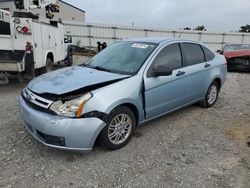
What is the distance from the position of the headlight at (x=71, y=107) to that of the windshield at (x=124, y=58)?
104cm


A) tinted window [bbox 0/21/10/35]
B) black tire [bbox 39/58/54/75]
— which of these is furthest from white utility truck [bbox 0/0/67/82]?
black tire [bbox 39/58/54/75]

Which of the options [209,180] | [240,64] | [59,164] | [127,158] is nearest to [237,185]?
[209,180]

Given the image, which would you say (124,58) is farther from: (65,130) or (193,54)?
(65,130)

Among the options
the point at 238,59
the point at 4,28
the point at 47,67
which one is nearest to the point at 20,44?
the point at 4,28

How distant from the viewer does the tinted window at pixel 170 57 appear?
4.55 m

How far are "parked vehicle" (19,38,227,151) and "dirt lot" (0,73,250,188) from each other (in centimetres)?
30

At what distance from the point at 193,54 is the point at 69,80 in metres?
2.72

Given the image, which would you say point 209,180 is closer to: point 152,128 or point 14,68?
point 152,128

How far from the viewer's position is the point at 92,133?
3502 millimetres

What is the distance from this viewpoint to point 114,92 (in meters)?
3.73

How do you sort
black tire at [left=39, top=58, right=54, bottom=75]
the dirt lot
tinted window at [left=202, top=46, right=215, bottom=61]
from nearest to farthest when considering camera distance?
the dirt lot → tinted window at [left=202, top=46, right=215, bottom=61] → black tire at [left=39, top=58, right=54, bottom=75]

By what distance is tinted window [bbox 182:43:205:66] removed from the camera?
5.22 meters

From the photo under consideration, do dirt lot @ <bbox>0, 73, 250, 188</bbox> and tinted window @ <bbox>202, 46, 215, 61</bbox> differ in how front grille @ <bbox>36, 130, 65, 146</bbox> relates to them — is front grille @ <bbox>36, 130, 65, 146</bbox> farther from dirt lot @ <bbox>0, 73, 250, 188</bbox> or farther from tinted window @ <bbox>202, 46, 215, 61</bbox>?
tinted window @ <bbox>202, 46, 215, 61</bbox>

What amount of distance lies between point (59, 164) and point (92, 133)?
62 cm
